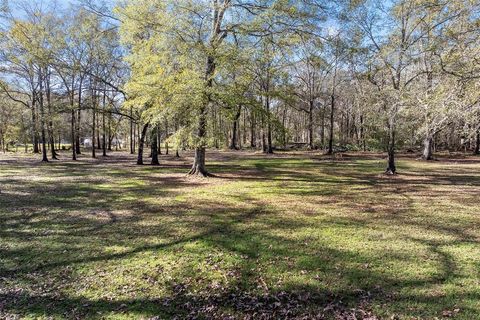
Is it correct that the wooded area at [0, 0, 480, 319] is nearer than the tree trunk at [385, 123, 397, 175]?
Yes

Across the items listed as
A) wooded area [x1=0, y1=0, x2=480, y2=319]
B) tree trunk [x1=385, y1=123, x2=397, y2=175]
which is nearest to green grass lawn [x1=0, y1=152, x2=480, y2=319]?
wooded area [x1=0, y1=0, x2=480, y2=319]

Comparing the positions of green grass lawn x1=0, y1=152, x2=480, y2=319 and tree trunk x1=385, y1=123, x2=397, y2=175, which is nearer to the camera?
green grass lawn x1=0, y1=152, x2=480, y2=319

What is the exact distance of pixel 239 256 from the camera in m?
5.57

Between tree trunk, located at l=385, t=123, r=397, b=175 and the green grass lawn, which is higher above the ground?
tree trunk, located at l=385, t=123, r=397, b=175

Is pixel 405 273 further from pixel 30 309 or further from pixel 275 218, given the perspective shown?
pixel 30 309

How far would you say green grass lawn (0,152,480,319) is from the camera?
4.06 meters

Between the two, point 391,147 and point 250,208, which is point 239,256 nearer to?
point 250,208

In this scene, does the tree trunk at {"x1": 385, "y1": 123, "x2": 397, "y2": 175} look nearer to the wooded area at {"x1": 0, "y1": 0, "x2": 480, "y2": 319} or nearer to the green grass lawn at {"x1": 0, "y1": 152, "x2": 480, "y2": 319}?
the wooded area at {"x1": 0, "y1": 0, "x2": 480, "y2": 319}

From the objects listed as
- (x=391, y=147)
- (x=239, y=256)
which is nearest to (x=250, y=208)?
(x=239, y=256)

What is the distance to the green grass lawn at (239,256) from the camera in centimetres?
406

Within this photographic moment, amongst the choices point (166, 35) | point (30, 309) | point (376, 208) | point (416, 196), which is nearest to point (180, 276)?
point (30, 309)

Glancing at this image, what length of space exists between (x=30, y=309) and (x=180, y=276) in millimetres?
1882

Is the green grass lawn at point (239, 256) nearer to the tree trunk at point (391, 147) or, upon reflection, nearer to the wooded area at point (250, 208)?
the wooded area at point (250, 208)

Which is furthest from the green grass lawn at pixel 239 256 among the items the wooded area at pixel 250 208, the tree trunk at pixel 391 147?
the tree trunk at pixel 391 147
